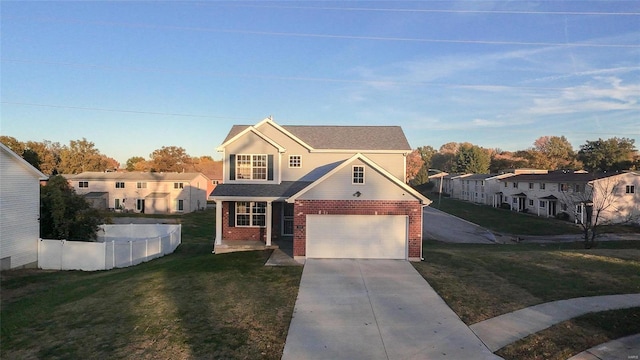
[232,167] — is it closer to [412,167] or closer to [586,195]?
[586,195]

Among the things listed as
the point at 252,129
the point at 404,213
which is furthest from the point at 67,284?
the point at 404,213

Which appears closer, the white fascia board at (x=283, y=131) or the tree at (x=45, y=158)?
the white fascia board at (x=283, y=131)

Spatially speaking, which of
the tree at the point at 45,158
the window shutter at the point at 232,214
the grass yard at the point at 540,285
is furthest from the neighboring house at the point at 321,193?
the tree at the point at 45,158

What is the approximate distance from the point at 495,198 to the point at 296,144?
4717cm

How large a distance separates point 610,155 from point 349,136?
66706mm

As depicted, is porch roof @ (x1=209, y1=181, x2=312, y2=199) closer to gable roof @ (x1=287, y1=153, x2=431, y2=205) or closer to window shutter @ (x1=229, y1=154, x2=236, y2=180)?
window shutter @ (x1=229, y1=154, x2=236, y2=180)

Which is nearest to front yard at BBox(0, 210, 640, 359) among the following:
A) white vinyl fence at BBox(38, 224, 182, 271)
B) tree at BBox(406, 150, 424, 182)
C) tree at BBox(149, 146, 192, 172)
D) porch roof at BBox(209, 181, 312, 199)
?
white vinyl fence at BBox(38, 224, 182, 271)

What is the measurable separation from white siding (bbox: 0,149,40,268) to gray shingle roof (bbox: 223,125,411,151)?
975 cm

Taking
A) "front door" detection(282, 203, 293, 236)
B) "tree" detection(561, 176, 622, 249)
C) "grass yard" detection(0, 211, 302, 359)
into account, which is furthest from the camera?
"tree" detection(561, 176, 622, 249)

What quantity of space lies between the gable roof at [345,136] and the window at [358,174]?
217 inches

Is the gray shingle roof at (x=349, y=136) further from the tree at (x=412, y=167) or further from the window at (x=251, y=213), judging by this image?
the tree at (x=412, y=167)

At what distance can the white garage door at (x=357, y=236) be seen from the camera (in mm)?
16234

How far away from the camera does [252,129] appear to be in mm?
19828

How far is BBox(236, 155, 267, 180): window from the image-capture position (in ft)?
65.5
